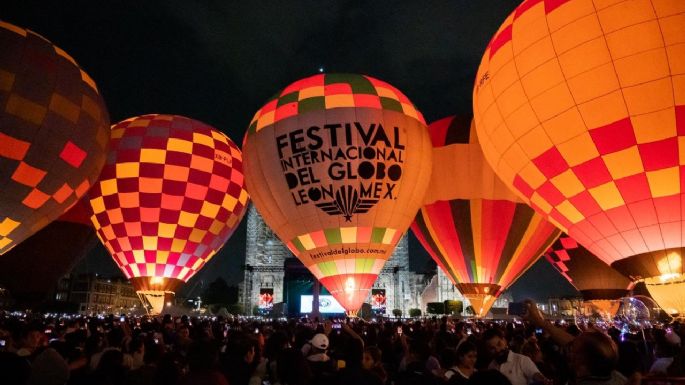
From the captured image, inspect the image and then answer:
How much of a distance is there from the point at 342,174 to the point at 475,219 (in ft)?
14.4

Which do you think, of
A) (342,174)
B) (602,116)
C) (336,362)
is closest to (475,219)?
(342,174)

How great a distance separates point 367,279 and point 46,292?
13.6 meters

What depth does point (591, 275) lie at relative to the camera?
18.8m

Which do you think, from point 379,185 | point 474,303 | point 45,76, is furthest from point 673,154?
point 45,76

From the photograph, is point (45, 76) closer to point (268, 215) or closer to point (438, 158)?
point (268, 215)

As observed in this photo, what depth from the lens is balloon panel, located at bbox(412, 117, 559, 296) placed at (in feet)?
42.7

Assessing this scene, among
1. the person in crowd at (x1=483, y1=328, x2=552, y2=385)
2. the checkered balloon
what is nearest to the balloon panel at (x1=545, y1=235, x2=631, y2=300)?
the checkered balloon

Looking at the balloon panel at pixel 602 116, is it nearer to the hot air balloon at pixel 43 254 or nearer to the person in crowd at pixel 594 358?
the person in crowd at pixel 594 358

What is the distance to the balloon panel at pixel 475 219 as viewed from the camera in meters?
13.0

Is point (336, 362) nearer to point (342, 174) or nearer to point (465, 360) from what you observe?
point (465, 360)

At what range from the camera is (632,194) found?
24.4 ft

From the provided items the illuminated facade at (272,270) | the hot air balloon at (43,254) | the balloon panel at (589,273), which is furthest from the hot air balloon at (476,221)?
the illuminated facade at (272,270)

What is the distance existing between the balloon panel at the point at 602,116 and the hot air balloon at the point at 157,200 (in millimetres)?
8991

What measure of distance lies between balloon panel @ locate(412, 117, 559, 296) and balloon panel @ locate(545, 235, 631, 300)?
557 centimetres
